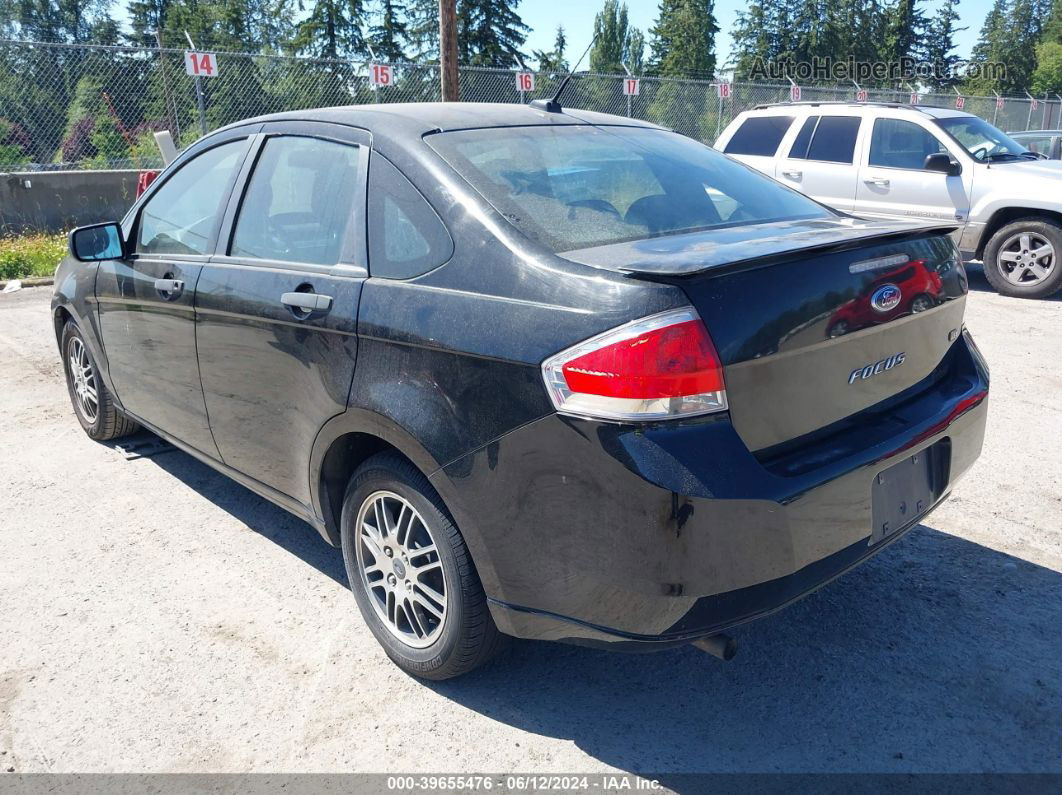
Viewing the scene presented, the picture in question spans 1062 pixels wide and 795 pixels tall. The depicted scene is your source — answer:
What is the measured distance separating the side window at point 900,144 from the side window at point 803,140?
2.25ft

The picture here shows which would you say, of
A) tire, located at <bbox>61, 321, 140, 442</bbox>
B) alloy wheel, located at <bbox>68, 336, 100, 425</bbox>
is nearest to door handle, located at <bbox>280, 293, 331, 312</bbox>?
tire, located at <bbox>61, 321, 140, 442</bbox>

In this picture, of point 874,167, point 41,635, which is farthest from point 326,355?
point 874,167

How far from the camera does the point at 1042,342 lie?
23.2 ft

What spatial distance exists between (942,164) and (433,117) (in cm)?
738

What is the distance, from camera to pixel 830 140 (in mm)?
9805

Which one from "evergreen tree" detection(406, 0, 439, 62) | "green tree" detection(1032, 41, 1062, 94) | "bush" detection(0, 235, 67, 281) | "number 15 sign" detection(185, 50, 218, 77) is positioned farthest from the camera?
"green tree" detection(1032, 41, 1062, 94)

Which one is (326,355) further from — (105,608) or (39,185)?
(39,185)

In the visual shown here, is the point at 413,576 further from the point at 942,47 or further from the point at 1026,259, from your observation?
the point at 942,47

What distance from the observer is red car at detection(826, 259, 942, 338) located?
2.46 m

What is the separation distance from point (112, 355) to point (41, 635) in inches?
64.5

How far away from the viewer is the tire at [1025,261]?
8617 millimetres

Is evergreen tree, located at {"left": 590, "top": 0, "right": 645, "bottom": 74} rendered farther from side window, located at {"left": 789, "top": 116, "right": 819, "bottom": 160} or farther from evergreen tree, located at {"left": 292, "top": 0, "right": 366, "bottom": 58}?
side window, located at {"left": 789, "top": 116, "right": 819, "bottom": 160}

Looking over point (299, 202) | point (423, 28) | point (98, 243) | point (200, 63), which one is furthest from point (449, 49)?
point (423, 28)

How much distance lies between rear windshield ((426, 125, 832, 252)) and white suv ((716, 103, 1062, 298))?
5755 millimetres
